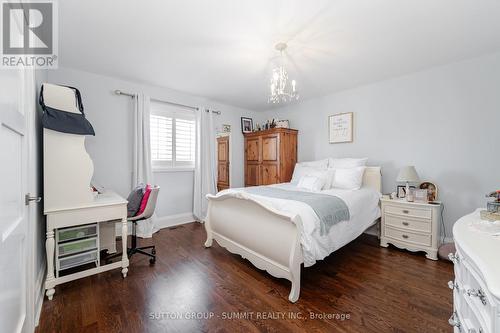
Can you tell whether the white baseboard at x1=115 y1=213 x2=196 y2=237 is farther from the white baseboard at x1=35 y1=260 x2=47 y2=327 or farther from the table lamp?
the table lamp

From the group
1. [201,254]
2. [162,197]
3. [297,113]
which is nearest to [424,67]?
[297,113]

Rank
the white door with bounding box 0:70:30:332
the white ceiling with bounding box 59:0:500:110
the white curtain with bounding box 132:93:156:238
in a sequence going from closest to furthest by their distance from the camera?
1. the white door with bounding box 0:70:30:332
2. the white ceiling with bounding box 59:0:500:110
3. the white curtain with bounding box 132:93:156:238

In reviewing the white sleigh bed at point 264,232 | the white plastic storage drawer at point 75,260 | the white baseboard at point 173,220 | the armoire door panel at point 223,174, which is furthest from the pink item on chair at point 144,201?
the armoire door panel at point 223,174

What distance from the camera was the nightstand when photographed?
8.64 ft

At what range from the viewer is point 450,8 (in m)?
1.78

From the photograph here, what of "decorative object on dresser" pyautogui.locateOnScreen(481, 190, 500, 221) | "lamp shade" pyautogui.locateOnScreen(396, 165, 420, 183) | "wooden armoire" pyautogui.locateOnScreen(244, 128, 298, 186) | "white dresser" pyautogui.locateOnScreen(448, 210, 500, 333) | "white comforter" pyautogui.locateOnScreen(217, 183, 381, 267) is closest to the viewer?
"white dresser" pyautogui.locateOnScreen(448, 210, 500, 333)

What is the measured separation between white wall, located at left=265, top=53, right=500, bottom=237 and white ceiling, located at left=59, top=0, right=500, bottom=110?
26 centimetres

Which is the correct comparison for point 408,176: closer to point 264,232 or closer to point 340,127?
point 340,127

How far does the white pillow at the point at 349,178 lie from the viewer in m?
3.17

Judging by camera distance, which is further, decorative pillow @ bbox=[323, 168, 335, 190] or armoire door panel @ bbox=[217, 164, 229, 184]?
armoire door panel @ bbox=[217, 164, 229, 184]

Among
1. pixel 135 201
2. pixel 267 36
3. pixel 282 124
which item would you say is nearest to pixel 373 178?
pixel 282 124

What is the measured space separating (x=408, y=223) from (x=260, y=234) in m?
2.06

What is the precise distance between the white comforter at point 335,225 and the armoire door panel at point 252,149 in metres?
2.20

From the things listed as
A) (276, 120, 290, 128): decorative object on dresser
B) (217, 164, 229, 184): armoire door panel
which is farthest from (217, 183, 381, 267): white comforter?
(217, 164, 229, 184): armoire door panel
